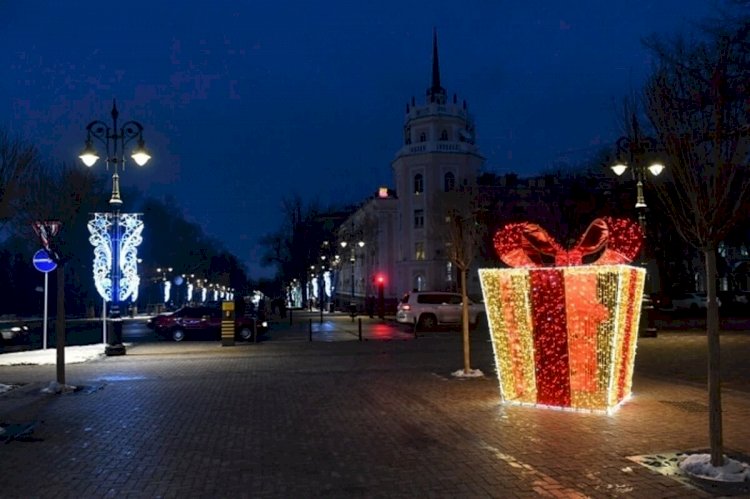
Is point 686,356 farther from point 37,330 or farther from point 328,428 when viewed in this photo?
Answer: point 37,330

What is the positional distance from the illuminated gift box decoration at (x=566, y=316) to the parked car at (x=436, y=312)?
22.6m

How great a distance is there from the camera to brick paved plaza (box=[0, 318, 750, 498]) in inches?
285

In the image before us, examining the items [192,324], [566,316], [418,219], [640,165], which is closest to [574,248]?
[566,316]

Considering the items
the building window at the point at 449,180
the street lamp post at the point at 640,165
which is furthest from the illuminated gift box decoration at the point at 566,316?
the building window at the point at 449,180

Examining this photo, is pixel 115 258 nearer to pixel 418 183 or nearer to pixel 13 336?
pixel 13 336

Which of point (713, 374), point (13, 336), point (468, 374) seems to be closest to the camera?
point (713, 374)

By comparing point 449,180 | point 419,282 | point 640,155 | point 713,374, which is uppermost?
point 449,180

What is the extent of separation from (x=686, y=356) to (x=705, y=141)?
1314cm

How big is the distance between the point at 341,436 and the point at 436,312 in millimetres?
25412

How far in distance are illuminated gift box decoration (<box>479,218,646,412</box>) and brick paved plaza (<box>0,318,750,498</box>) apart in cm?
43

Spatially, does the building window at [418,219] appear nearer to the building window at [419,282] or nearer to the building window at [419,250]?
the building window at [419,250]

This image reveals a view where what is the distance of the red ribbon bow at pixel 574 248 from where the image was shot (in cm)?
1135

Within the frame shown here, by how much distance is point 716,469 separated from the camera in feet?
23.4

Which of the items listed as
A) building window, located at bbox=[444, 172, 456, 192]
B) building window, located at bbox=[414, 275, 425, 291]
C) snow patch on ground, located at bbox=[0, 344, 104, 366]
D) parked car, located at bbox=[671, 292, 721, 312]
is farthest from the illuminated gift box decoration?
building window, located at bbox=[414, 275, 425, 291]
